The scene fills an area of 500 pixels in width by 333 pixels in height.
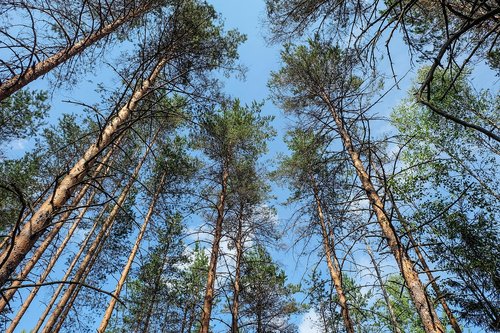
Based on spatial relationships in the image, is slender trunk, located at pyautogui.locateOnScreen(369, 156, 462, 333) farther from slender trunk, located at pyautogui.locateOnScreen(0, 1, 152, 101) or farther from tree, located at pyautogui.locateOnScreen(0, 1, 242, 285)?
slender trunk, located at pyautogui.locateOnScreen(0, 1, 152, 101)

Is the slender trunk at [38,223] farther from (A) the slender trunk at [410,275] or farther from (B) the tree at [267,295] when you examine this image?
(B) the tree at [267,295]

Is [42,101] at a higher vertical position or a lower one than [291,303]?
higher

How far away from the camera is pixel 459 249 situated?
988cm

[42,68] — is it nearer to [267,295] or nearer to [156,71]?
[156,71]

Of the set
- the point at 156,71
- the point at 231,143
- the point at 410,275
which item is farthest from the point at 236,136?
the point at 410,275

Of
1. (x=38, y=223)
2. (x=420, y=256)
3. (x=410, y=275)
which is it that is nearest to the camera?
(x=38, y=223)

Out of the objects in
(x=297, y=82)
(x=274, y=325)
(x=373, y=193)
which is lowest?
(x=373, y=193)

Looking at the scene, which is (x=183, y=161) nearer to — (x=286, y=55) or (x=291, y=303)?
(x=286, y=55)

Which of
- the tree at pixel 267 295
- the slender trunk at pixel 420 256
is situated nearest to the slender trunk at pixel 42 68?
the slender trunk at pixel 420 256

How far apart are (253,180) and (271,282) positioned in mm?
4677

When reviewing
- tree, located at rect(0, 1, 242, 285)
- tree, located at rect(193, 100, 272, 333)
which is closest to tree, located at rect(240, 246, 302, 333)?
tree, located at rect(193, 100, 272, 333)

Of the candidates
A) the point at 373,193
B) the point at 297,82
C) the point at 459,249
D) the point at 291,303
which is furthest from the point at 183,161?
the point at 459,249

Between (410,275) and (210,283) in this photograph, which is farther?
(210,283)

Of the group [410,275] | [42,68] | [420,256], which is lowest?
[410,275]
